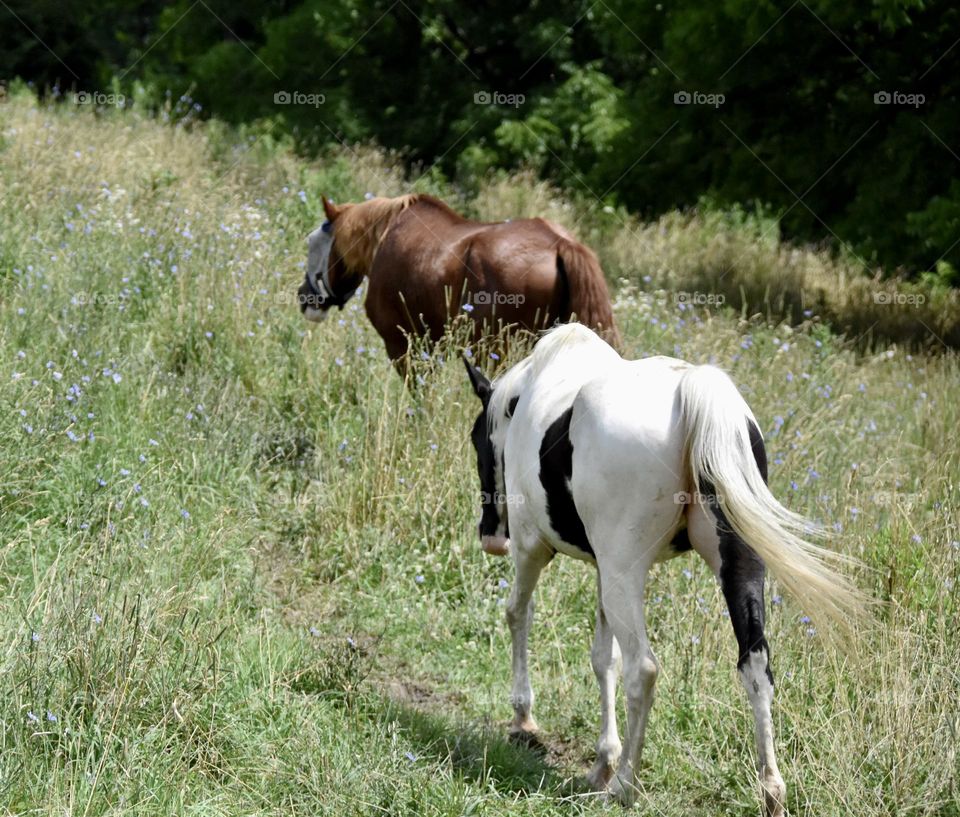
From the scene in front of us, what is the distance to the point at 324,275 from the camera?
8.59m

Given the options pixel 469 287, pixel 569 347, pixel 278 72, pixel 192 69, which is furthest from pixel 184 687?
pixel 192 69

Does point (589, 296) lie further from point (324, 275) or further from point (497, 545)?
point (324, 275)

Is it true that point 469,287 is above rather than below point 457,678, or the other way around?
above

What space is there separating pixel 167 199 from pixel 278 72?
751 cm

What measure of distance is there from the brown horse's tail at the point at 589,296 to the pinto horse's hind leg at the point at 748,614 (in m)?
2.92

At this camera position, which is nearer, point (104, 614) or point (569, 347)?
point (104, 614)

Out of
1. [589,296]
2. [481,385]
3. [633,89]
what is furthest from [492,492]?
[633,89]

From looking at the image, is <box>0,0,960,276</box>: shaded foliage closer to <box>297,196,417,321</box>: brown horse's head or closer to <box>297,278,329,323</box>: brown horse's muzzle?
<box>297,196,417,321</box>: brown horse's head

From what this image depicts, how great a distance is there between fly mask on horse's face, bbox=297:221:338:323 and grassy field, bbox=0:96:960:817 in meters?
0.19

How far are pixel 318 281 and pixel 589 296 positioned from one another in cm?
246

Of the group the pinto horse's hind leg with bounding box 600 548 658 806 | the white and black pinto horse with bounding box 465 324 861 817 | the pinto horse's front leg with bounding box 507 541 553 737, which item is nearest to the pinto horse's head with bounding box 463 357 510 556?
the pinto horse's front leg with bounding box 507 541 553 737

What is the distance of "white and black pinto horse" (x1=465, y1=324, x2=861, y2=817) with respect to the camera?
12.5 ft

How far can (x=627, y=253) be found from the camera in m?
13.4

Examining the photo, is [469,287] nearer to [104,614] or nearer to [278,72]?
[104,614]
